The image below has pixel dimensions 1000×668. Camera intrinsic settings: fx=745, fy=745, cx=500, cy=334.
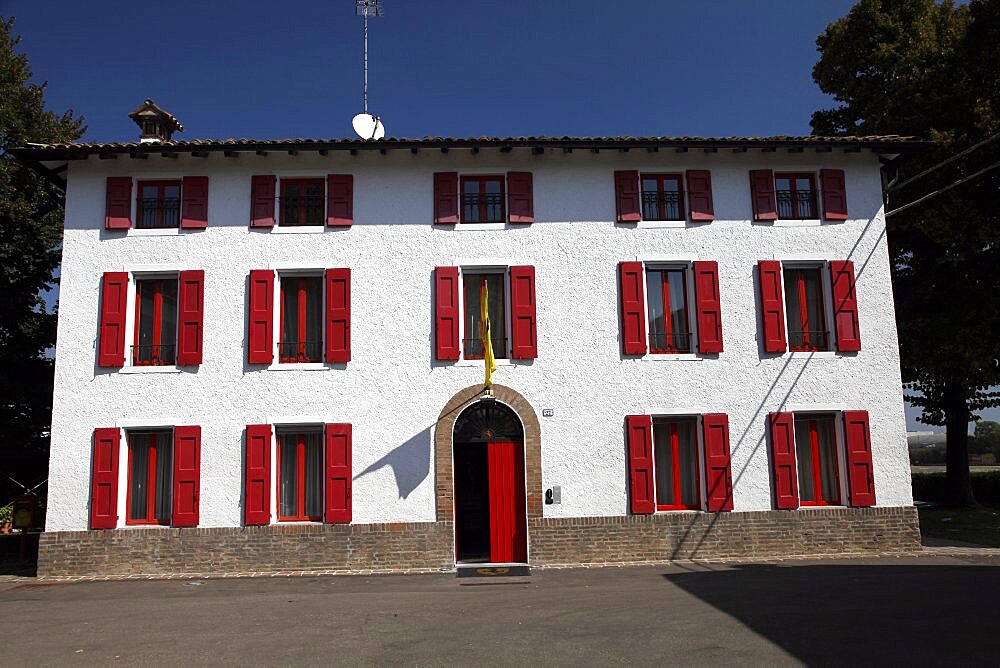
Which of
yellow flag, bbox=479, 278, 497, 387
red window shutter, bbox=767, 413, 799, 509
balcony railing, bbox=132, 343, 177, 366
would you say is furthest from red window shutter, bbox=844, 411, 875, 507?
balcony railing, bbox=132, 343, 177, 366

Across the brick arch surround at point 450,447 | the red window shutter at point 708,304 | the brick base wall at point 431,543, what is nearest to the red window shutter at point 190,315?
the brick base wall at point 431,543

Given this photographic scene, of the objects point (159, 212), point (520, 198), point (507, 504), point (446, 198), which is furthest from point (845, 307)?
point (159, 212)

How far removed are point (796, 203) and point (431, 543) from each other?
948cm

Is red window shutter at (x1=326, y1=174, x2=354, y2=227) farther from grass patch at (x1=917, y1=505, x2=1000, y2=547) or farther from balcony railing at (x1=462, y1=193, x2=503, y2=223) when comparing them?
grass patch at (x1=917, y1=505, x2=1000, y2=547)

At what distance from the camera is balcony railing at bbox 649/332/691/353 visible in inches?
551

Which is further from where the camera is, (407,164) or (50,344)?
(50,344)

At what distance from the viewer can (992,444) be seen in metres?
73.2

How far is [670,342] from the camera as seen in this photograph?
14055mm

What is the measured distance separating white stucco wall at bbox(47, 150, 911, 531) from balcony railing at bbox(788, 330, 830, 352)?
309mm

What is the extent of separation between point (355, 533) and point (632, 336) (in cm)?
608

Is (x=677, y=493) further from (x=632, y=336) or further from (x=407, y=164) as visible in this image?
(x=407, y=164)

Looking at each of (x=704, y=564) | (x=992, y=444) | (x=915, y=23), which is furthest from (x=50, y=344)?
(x=992, y=444)

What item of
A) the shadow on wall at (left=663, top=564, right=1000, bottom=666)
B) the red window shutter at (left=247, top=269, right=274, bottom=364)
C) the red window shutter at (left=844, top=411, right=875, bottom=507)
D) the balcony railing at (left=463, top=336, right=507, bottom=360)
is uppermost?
the red window shutter at (left=247, top=269, right=274, bottom=364)

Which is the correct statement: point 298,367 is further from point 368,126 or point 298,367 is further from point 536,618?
point 536,618
